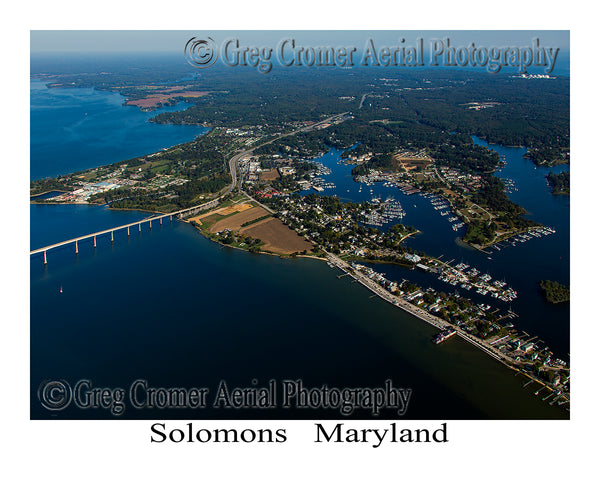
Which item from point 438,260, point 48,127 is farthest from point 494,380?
point 48,127

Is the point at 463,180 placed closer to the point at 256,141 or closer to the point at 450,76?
the point at 256,141

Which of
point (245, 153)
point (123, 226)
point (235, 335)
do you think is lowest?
point (235, 335)

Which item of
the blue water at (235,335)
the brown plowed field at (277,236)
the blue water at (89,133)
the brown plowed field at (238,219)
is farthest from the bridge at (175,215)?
the blue water at (89,133)

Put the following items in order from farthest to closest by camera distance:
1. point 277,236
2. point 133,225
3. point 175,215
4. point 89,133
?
point 89,133 < point 175,215 < point 133,225 < point 277,236

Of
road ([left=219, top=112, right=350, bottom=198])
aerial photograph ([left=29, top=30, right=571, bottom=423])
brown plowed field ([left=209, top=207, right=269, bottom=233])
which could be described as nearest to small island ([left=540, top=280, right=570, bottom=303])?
aerial photograph ([left=29, top=30, right=571, bottom=423])

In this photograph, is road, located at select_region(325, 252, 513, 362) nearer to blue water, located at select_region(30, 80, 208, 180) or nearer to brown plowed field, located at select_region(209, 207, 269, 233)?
brown plowed field, located at select_region(209, 207, 269, 233)

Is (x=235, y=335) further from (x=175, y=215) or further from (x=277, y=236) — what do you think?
(x=175, y=215)

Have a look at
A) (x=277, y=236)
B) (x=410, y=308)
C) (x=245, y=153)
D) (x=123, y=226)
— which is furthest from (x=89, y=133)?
(x=410, y=308)
